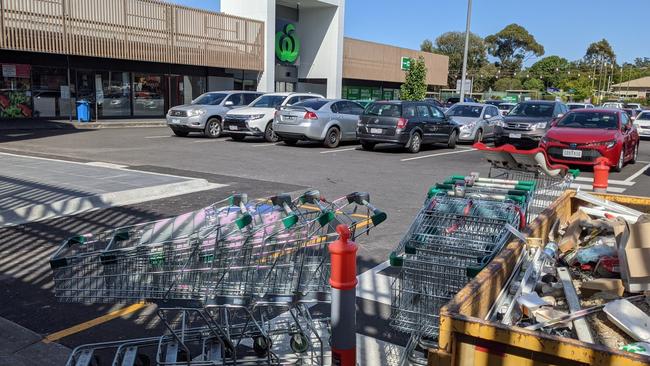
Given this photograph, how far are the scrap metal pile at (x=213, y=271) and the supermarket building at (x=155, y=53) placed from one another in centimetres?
2192

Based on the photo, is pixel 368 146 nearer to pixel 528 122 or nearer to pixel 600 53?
Result: pixel 528 122

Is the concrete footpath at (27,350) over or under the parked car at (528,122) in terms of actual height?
under

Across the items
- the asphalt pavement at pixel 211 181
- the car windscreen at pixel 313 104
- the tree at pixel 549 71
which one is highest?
the tree at pixel 549 71

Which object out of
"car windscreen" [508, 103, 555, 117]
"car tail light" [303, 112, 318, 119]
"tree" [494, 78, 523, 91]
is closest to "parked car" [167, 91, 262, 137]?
"car tail light" [303, 112, 318, 119]

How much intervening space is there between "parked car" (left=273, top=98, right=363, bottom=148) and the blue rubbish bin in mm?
11083

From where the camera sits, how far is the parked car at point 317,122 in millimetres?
17328

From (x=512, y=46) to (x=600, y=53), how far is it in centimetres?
2932

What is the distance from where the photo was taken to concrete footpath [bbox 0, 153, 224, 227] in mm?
7680

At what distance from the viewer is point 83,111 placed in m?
24.8

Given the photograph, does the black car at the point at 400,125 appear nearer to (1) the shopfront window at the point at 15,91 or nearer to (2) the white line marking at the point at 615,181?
(2) the white line marking at the point at 615,181

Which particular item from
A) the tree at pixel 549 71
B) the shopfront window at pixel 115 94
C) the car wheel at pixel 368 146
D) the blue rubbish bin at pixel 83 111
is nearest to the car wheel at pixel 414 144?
the car wheel at pixel 368 146

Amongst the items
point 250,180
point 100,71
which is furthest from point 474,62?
point 250,180

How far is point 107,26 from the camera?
25.4 meters

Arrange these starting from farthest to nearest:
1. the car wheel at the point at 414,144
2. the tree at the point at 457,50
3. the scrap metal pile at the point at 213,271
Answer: the tree at the point at 457,50 → the car wheel at the point at 414,144 → the scrap metal pile at the point at 213,271
